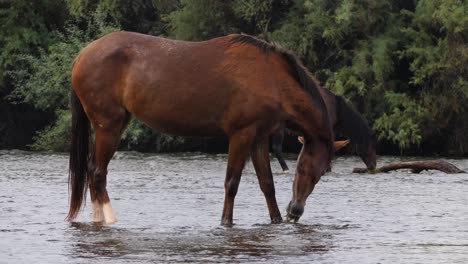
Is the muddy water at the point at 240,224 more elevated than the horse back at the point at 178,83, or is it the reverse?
the horse back at the point at 178,83

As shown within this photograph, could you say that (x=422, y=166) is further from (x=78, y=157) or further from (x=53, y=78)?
(x=53, y=78)

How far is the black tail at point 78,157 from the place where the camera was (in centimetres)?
1298

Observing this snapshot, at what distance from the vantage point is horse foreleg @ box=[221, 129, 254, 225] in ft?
40.6

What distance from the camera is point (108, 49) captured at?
13023mm

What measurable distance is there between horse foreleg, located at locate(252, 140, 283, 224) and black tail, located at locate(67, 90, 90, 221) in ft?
6.11

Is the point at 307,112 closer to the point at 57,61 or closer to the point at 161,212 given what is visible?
the point at 161,212

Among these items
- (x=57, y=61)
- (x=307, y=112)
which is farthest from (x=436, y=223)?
(x=57, y=61)

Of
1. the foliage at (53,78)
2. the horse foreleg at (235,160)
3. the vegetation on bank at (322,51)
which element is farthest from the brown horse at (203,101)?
the foliage at (53,78)

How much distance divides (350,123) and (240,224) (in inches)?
71.7

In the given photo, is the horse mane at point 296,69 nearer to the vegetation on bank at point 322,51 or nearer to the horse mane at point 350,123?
the horse mane at point 350,123

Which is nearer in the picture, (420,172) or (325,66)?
(420,172)

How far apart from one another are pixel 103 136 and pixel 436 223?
12.0ft

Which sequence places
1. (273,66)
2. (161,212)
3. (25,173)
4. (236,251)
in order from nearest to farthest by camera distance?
1. (236,251)
2. (273,66)
3. (161,212)
4. (25,173)

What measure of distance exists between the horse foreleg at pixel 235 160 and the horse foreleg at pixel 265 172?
367 mm
